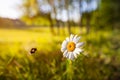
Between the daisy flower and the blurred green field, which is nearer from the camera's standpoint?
the daisy flower

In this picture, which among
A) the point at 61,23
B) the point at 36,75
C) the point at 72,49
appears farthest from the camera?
the point at 61,23

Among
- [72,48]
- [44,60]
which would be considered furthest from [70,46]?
[44,60]

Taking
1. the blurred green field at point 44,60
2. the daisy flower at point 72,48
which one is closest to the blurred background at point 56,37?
the blurred green field at point 44,60

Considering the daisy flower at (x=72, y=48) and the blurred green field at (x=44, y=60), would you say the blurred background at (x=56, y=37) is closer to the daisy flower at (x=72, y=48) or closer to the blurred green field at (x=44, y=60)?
the blurred green field at (x=44, y=60)

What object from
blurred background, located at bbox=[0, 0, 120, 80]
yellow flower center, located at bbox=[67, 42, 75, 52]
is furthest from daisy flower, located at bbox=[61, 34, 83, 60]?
blurred background, located at bbox=[0, 0, 120, 80]

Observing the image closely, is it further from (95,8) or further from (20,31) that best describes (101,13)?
(20,31)

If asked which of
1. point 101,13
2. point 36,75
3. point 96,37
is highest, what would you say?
point 101,13

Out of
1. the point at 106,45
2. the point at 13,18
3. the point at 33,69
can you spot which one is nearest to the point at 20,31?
the point at 13,18

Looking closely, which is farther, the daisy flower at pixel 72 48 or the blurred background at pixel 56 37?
the blurred background at pixel 56 37

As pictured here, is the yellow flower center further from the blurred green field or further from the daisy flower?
the blurred green field
